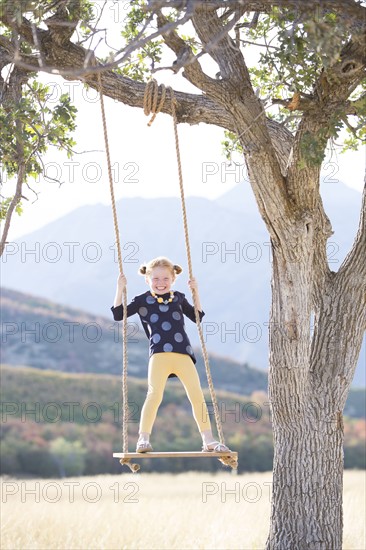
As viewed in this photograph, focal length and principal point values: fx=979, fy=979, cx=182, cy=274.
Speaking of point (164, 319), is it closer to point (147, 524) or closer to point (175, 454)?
point (175, 454)

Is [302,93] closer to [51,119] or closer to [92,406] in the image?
[51,119]

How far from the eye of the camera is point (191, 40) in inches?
340

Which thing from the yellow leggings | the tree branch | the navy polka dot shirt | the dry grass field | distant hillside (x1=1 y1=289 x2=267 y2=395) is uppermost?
distant hillside (x1=1 y1=289 x2=267 y2=395)

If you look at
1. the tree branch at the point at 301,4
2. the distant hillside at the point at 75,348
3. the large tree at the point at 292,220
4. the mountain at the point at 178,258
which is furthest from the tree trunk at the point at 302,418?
the mountain at the point at 178,258

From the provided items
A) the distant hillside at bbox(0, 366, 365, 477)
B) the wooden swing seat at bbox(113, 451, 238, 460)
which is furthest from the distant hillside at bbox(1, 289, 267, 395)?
the wooden swing seat at bbox(113, 451, 238, 460)

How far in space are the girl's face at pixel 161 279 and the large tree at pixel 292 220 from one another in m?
0.87

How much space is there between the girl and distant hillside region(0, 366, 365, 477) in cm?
1603

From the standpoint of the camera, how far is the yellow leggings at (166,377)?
7391mm

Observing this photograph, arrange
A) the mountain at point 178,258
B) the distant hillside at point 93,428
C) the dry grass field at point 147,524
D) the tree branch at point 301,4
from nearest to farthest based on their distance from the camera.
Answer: the tree branch at point 301,4, the dry grass field at point 147,524, the distant hillside at point 93,428, the mountain at point 178,258

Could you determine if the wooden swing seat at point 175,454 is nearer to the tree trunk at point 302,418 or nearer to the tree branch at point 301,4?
the tree trunk at point 302,418

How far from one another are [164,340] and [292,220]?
1.37 metres

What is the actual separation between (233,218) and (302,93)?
138 meters

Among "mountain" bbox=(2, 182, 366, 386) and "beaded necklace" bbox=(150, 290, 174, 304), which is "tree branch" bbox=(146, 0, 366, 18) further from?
"mountain" bbox=(2, 182, 366, 386)

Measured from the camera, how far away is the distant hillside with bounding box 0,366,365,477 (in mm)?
24078
